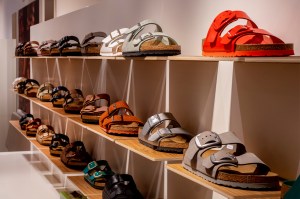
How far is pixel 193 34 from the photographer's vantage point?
3.13 meters

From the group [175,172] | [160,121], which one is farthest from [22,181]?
[175,172]

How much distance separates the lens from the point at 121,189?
134 inches

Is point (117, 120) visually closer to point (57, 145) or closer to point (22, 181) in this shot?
point (57, 145)

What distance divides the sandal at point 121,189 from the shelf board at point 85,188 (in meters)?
0.35

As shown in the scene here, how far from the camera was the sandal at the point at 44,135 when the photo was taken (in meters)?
5.81

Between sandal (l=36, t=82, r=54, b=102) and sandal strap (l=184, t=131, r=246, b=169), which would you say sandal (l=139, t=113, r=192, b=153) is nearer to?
sandal strap (l=184, t=131, r=246, b=169)

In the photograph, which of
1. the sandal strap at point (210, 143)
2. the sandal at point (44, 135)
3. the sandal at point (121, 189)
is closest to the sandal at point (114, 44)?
the sandal at point (121, 189)

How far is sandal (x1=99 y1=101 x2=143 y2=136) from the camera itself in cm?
343

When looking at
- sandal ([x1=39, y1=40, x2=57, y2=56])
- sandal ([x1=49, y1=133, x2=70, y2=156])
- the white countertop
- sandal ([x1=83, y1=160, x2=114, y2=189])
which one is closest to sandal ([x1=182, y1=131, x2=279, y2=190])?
sandal ([x1=83, y1=160, x2=114, y2=189])

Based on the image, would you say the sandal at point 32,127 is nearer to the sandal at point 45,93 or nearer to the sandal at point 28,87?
the sandal at point 28,87

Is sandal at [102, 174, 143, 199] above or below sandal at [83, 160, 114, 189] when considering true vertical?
above

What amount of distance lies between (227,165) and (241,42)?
1.87 feet

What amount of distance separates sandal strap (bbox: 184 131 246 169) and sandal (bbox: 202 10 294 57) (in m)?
0.37

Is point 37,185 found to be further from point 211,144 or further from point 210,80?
point 211,144
